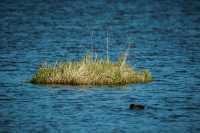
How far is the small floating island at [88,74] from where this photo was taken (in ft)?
160

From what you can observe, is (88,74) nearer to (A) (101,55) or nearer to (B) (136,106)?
(B) (136,106)

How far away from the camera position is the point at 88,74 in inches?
1925

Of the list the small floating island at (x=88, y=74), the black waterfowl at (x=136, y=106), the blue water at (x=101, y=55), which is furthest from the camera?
the small floating island at (x=88, y=74)

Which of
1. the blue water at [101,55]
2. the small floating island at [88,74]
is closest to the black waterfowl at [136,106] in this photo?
the blue water at [101,55]

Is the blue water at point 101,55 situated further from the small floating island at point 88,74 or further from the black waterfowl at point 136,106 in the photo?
the small floating island at point 88,74

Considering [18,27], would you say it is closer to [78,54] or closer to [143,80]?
[78,54]

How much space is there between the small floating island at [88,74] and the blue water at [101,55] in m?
0.47

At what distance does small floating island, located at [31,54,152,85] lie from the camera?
160ft

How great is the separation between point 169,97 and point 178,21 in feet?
168

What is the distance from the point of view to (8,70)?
57.8m

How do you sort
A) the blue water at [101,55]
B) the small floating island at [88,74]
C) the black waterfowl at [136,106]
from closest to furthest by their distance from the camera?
the blue water at [101,55], the black waterfowl at [136,106], the small floating island at [88,74]

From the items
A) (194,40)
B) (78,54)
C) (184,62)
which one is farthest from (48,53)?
(194,40)

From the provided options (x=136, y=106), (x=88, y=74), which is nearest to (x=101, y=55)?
(x=88, y=74)

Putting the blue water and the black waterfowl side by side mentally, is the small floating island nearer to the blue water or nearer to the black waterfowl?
the blue water
